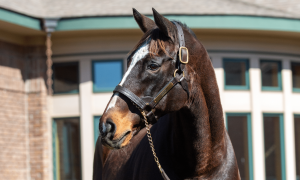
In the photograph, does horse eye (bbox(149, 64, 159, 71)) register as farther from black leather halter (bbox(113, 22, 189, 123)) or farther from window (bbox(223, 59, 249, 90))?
window (bbox(223, 59, 249, 90))

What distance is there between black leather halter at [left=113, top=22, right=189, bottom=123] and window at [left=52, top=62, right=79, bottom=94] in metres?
8.48

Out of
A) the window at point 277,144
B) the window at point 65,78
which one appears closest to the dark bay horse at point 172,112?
the window at point 65,78

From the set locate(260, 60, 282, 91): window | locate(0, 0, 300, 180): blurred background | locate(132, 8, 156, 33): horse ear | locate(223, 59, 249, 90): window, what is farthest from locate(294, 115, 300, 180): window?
locate(132, 8, 156, 33): horse ear

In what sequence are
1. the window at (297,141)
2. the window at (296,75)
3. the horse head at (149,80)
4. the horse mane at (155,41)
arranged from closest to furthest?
the horse head at (149,80) < the horse mane at (155,41) < the window at (296,75) < the window at (297,141)

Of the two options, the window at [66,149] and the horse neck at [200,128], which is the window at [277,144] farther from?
the horse neck at [200,128]

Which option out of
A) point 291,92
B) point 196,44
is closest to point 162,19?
point 196,44

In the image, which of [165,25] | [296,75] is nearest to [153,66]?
[165,25]

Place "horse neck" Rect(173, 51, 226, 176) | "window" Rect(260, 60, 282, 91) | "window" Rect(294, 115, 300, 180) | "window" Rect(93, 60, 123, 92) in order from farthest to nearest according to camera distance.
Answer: "window" Rect(294, 115, 300, 180) < "window" Rect(260, 60, 282, 91) < "window" Rect(93, 60, 123, 92) < "horse neck" Rect(173, 51, 226, 176)

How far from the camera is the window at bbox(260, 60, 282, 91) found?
11.2 meters

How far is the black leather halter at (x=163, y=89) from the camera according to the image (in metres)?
2.49

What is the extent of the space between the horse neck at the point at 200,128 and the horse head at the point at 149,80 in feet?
0.39

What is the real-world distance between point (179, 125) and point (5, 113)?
28.2 feet

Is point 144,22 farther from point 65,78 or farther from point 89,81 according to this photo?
point 65,78

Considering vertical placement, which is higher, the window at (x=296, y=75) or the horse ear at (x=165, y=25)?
the window at (x=296, y=75)
